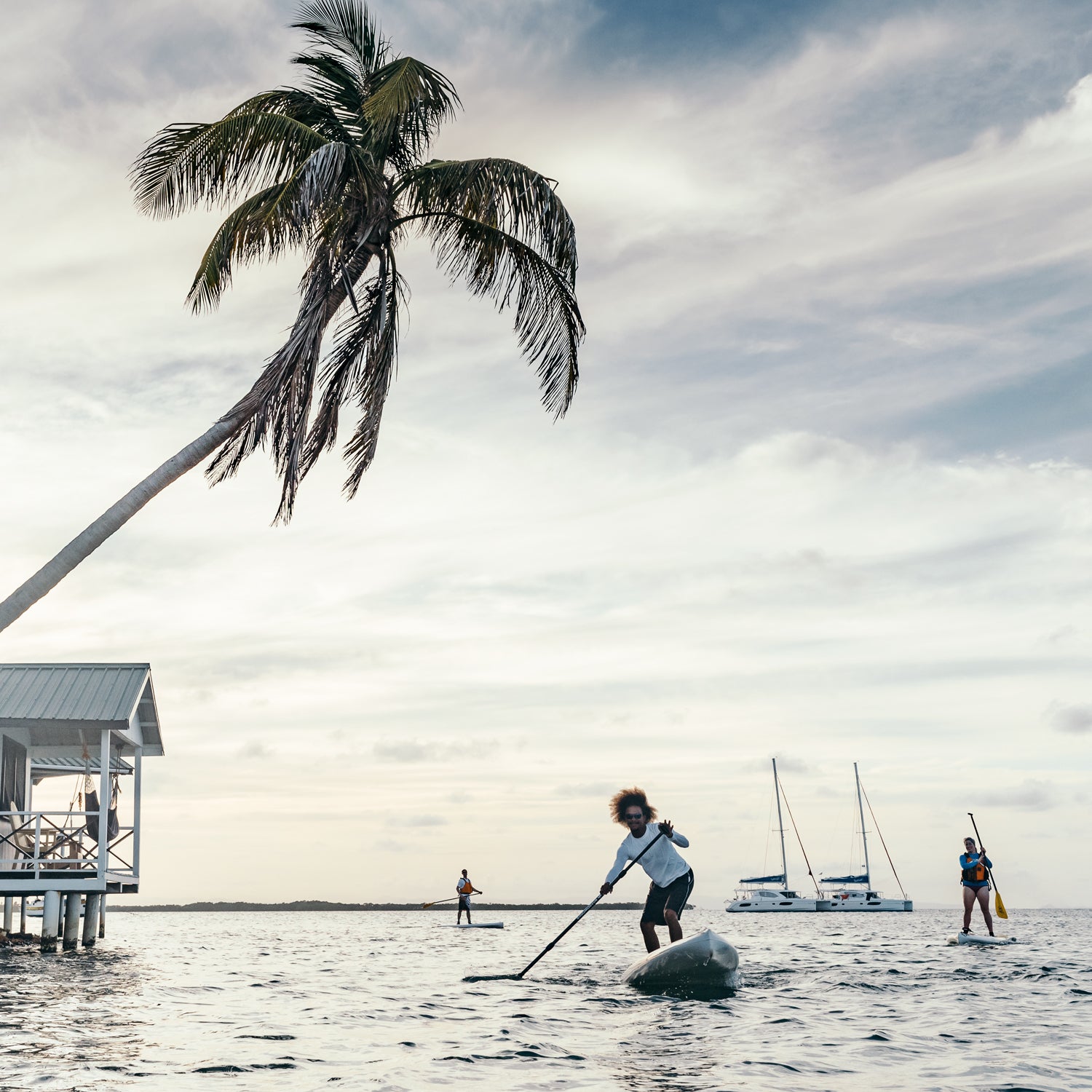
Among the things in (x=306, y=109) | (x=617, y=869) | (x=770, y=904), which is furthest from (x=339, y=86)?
(x=770, y=904)

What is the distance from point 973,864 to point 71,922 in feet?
62.3

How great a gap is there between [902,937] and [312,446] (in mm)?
26406

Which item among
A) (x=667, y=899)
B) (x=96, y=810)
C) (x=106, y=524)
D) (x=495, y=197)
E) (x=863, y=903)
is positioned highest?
(x=495, y=197)

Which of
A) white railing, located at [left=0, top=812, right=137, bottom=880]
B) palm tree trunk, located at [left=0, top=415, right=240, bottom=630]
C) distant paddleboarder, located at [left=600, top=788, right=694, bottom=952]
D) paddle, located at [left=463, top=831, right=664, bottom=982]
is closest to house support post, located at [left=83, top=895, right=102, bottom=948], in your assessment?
white railing, located at [left=0, top=812, right=137, bottom=880]

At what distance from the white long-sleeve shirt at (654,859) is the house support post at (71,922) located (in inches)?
629

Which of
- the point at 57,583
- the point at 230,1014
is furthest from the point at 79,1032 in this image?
the point at 57,583

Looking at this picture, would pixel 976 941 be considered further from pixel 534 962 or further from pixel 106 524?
pixel 106 524

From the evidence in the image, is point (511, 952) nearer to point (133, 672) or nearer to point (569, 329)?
point (133, 672)

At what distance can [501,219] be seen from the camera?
1391cm

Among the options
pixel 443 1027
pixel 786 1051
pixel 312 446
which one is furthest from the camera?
pixel 312 446

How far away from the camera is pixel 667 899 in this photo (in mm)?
14289

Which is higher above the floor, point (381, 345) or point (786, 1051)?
point (381, 345)

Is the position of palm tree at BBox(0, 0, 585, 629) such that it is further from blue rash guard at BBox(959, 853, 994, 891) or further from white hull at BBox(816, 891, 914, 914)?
white hull at BBox(816, 891, 914, 914)

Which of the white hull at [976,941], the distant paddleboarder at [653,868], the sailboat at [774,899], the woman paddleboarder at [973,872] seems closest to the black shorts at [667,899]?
the distant paddleboarder at [653,868]
